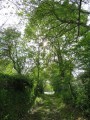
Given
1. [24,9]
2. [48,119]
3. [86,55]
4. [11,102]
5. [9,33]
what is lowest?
[48,119]

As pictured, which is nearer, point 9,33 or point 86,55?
point 86,55

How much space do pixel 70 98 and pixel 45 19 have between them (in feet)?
31.4

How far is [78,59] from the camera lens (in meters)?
12.8

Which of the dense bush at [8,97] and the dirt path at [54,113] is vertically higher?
the dense bush at [8,97]

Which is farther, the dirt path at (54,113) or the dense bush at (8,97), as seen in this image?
the dirt path at (54,113)

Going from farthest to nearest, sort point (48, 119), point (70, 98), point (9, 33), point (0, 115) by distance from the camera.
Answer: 1. point (9, 33)
2. point (70, 98)
3. point (48, 119)
4. point (0, 115)

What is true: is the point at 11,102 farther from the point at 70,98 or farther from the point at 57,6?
the point at 70,98

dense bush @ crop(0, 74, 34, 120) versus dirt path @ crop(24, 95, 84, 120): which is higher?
dense bush @ crop(0, 74, 34, 120)

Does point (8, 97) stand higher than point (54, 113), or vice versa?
point (8, 97)

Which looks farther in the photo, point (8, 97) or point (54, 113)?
point (54, 113)

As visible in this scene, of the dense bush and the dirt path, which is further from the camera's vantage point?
the dirt path

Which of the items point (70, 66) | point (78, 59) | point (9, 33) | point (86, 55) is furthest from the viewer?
point (9, 33)

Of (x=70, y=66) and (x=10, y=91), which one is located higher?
(x=70, y=66)

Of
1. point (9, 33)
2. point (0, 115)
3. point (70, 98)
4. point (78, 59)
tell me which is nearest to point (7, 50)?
point (9, 33)
